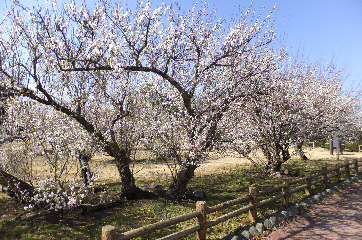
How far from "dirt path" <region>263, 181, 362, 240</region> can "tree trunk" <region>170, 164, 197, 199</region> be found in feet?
12.2

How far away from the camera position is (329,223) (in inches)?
275

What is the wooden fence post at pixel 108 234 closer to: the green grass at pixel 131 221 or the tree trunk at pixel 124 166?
the green grass at pixel 131 221

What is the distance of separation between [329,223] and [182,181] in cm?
494

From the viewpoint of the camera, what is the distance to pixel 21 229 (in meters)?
7.42

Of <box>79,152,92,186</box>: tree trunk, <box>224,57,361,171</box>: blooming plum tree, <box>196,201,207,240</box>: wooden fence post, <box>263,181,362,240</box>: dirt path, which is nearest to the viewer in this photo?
<box>196,201,207,240</box>: wooden fence post

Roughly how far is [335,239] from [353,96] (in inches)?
797

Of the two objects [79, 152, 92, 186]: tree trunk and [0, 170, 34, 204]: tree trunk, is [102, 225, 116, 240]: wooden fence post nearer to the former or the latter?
[79, 152, 92, 186]: tree trunk

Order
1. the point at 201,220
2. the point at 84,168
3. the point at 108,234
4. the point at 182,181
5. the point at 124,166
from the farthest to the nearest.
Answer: the point at 182,181, the point at 124,166, the point at 84,168, the point at 201,220, the point at 108,234

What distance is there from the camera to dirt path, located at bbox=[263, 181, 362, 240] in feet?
20.3

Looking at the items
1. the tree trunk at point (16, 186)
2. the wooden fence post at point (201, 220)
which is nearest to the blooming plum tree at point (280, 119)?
the wooden fence post at point (201, 220)

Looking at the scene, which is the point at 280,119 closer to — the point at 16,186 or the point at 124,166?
the point at 124,166

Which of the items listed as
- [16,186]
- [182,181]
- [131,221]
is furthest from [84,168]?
[182,181]

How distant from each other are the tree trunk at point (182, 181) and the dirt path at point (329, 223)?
372cm

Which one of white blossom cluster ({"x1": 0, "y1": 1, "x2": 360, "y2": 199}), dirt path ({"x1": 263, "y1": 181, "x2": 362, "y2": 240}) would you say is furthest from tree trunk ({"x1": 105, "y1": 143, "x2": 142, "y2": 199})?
dirt path ({"x1": 263, "y1": 181, "x2": 362, "y2": 240})
